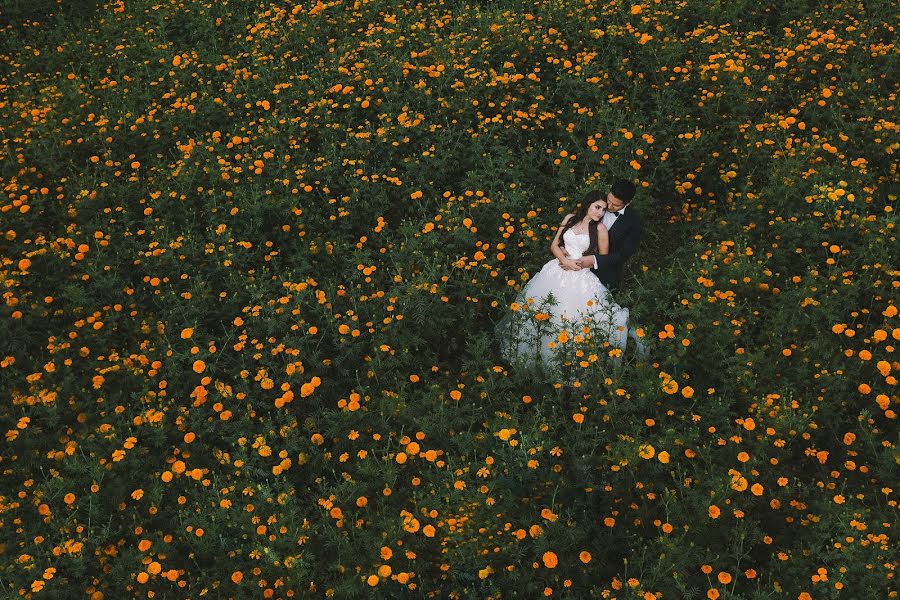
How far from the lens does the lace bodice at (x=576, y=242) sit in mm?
5121

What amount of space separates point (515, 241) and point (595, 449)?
7.90ft

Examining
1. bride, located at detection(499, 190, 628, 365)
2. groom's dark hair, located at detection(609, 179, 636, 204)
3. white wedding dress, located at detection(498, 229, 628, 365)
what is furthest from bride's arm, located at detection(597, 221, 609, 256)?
groom's dark hair, located at detection(609, 179, 636, 204)

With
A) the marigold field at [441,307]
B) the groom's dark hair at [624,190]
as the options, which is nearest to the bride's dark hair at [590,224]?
the groom's dark hair at [624,190]

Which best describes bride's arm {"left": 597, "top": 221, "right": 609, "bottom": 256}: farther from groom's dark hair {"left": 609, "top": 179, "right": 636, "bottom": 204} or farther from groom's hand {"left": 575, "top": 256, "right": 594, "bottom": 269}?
groom's dark hair {"left": 609, "top": 179, "right": 636, "bottom": 204}

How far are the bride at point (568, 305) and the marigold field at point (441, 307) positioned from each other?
0.51ft

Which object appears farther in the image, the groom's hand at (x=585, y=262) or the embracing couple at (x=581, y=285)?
the groom's hand at (x=585, y=262)

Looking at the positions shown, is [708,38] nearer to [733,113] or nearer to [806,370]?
[733,113]

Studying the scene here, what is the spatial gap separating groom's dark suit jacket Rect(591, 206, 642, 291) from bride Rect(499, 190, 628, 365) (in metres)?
0.07

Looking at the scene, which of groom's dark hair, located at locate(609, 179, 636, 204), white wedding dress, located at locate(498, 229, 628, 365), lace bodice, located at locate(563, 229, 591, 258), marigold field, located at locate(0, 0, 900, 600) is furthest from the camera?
lace bodice, located at locate(563, 229, 591, 258)

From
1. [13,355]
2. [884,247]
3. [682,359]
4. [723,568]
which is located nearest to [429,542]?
[723,568]

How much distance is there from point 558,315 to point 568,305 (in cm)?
11

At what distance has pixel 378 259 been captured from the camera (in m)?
5.98

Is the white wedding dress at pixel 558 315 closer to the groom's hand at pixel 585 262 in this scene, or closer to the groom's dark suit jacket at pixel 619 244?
the groom's hand at pixel 585 262

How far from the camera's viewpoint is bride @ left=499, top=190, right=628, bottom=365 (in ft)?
15.4
